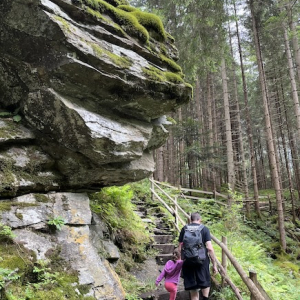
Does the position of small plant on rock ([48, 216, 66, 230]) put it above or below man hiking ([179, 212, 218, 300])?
above

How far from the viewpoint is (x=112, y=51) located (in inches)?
174

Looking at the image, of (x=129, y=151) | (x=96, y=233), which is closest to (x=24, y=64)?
(x=129, y=151)

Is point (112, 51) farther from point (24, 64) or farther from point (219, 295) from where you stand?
point (219, 295)

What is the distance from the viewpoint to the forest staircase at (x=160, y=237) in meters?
5.20

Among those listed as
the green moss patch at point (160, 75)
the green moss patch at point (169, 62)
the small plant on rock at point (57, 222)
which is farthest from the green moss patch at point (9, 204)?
the green moss patch at point (169, 62)

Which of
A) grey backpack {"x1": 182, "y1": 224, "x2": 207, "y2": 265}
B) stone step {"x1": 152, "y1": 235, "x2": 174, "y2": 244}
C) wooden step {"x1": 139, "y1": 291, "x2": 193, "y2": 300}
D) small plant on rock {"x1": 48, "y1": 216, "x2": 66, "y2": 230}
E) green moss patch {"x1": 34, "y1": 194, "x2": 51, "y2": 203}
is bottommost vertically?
wooden step {"x1": 139, "y1": 291, "x2": 193, "y2": 300}

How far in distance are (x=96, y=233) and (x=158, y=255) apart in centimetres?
269

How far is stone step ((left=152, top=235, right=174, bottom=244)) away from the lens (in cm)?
809

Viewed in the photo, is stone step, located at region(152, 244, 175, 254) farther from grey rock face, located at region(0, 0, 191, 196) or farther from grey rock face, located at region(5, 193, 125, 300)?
grey rock face, located at region(0, 0, 191, 196)

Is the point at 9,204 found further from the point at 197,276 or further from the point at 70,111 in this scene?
the point at 197,276

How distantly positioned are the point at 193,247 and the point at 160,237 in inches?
163

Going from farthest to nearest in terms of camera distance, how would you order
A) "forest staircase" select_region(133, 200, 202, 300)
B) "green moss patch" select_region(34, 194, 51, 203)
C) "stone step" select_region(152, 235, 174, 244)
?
"stone step" select_region(152, 235, 174, 244), "forest staircase" select_region(133, 200, 202, 300), "green moss patch" select_region(34, 194, 51, 203)

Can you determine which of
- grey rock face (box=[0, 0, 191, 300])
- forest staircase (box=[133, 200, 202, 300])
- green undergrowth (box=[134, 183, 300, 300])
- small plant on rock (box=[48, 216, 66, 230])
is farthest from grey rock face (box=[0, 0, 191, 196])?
green undergrowth (box=[134, 183, 300, 300])

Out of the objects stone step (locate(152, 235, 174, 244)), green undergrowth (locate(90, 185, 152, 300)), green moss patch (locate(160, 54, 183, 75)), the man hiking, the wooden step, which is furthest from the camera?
stone step (locate(152, 235, 174, 244))
